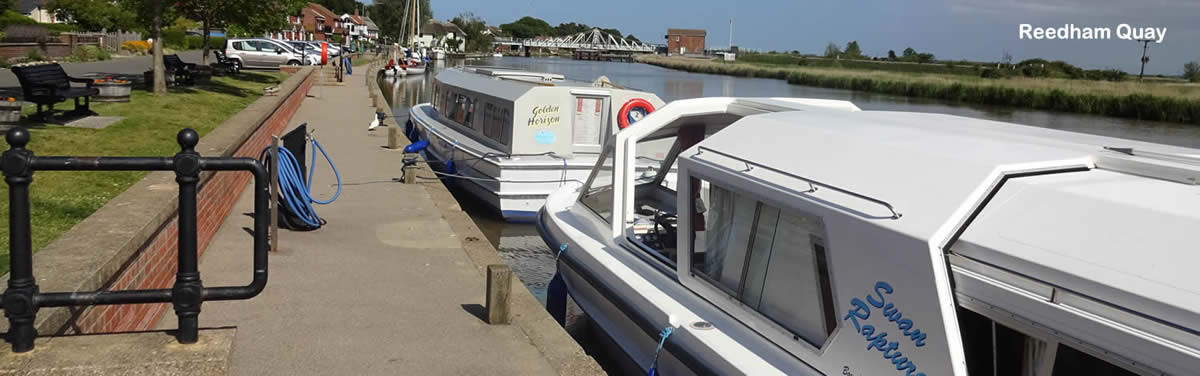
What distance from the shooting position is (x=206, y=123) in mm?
15711

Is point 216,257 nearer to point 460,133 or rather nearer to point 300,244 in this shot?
point 300,244

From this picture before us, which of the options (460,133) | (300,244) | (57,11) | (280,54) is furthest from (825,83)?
(300,244)

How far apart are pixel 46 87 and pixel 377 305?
28.4 ft

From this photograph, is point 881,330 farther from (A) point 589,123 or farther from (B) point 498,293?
(A) point 589,123

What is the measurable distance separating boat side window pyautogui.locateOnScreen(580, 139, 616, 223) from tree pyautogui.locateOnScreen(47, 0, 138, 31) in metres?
50.9


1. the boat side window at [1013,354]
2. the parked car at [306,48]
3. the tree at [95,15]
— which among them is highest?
the tree at [95,15]

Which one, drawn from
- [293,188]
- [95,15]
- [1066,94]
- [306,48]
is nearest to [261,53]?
[306,48]

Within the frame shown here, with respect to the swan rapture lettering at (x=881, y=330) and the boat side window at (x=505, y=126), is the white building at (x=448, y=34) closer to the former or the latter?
the boat side window at (x=505, y=126)

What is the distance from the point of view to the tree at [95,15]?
5356 centimetres

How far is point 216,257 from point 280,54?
36969 millimetres

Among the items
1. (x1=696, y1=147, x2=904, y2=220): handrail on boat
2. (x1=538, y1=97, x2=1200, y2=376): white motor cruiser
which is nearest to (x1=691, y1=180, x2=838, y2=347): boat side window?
(x1=538, y1=97, x2=1200, y2=376): white motor cruiser

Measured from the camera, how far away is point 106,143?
38.8ft

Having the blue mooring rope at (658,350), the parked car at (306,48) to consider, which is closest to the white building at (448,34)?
the parked car at (306,48)

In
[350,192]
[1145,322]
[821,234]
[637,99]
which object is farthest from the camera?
[637,99]
